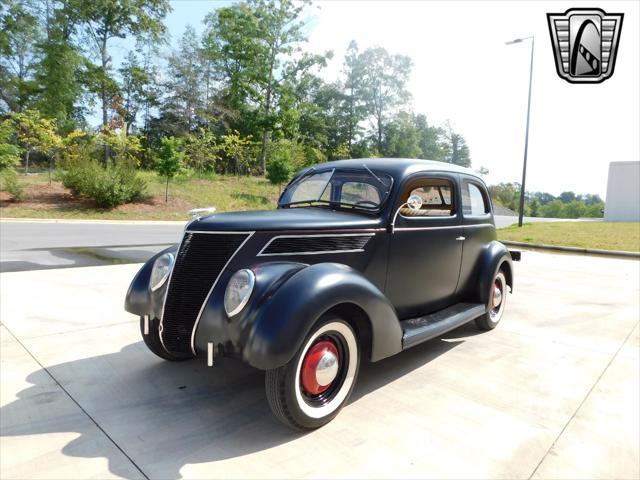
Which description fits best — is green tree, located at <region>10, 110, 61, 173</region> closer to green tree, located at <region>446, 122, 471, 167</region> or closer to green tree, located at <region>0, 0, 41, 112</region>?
green tree, located at <region>0, 0, 41, 112</region>

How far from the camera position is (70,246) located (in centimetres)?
958

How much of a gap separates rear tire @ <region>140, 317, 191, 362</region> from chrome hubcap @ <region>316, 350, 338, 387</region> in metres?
1.27

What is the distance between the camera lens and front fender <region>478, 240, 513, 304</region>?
4234mm

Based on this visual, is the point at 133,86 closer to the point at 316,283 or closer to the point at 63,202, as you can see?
the point at 63,202

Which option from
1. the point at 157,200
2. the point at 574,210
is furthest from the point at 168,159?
the point at 574,210

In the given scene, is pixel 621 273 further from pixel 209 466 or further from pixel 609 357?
pixel 209 466

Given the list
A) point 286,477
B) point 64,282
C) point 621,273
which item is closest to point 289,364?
point 286,477

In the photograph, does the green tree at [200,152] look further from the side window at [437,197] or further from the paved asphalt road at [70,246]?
the side window at [437,197]

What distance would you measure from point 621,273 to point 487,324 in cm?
606

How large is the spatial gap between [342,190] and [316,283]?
1393 millimetres

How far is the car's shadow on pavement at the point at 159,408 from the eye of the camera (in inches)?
87.8

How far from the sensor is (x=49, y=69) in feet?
83.3

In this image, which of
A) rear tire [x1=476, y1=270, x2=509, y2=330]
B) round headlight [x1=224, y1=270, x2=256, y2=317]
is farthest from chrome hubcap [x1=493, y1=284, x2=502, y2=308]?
round headlight [x1=224, y1=270, x2=256, y2=317]

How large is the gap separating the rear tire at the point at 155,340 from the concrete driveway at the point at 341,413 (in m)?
0.09
